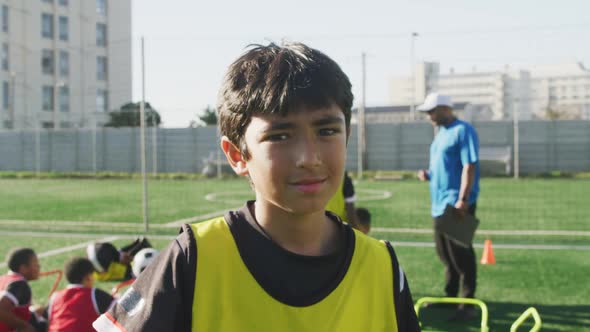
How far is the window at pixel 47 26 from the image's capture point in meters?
45.0

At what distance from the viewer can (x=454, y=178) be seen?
5621 millimetres

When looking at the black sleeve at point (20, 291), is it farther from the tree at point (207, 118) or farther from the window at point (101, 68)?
the window at point (101, 68)

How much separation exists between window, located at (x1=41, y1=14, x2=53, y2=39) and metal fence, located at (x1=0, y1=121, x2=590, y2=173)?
679 inches

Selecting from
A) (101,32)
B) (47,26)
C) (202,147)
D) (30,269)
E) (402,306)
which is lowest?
(30,269)

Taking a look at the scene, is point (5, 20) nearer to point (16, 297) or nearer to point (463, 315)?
point (16, 297)

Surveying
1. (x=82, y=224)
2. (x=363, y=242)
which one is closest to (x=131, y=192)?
(x=82, y=224)

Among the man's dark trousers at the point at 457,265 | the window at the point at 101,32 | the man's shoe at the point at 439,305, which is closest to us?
the man's dark trousers at the point at 457,265

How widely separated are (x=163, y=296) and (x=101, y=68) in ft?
158

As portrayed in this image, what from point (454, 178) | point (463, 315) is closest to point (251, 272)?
point (463, 315)

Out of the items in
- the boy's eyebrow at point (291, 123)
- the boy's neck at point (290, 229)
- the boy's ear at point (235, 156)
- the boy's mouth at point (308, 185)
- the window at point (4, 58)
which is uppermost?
the window at point (4, 58)

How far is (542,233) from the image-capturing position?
10.5m

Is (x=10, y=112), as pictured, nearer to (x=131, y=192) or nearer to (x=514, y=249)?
(x=131, y=192)

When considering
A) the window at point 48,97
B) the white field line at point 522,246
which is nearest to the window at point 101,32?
the window at point 48,97

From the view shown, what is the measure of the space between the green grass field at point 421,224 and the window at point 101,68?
23.8m
